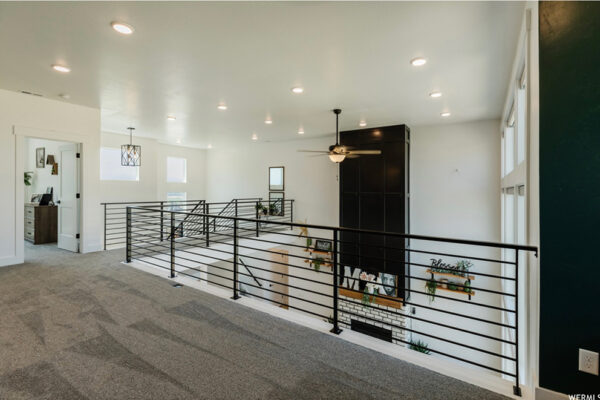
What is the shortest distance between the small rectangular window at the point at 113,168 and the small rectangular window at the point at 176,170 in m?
1.54

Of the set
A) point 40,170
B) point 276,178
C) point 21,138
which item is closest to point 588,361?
point 21,138

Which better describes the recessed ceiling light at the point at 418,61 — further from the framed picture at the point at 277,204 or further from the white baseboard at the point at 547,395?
the framed picture at the point at 277,204

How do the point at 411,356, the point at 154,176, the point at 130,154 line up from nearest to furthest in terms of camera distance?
the point at 411,356 < the point at 130,154 < the point at 154,176

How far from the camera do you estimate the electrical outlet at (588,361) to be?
1.61 m

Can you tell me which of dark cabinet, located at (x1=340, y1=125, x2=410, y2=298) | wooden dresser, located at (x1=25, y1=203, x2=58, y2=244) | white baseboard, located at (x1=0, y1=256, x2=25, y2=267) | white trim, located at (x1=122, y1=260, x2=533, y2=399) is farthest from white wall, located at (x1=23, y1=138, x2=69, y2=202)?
dark cabinet, located at (x1=340, y1=125, x2=410, y2=298)

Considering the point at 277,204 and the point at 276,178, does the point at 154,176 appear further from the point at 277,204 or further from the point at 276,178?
the point at 277,204

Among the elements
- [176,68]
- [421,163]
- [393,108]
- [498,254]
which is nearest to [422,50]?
[393,108]

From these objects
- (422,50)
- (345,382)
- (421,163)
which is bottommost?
(345,382)

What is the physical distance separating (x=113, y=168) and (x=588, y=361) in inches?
375

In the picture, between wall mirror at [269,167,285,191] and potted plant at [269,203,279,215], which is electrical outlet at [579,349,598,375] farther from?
wall mirror at [269,167,285,191]

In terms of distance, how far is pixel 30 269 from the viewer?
4.46 m

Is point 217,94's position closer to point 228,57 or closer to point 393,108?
point 228,57

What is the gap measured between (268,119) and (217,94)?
5.79 feet

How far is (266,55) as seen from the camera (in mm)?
3273
